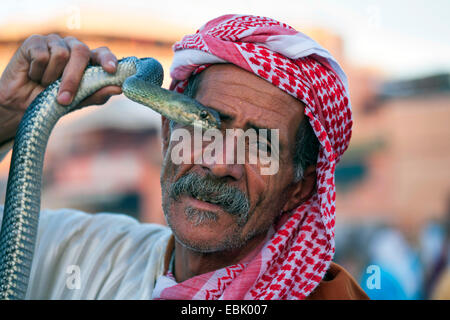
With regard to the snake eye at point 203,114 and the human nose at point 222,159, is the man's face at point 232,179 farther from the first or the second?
the snake eye at point 203,114

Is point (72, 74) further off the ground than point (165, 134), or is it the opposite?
point (72, 74)

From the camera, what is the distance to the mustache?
2645mm

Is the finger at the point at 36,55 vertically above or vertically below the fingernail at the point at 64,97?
above

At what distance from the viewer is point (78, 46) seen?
2961 mm

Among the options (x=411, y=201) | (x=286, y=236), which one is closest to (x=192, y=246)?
(x=286, y=236)

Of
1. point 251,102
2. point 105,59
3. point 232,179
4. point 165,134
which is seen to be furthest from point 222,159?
point 105,59

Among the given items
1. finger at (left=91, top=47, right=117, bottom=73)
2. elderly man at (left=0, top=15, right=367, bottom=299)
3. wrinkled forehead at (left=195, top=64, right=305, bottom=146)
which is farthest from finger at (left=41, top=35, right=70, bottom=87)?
wrinkled forehead at (left=195, top=64, right=305, bottom=146)

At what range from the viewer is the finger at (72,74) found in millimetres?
2879

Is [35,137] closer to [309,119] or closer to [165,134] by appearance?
[165,134]

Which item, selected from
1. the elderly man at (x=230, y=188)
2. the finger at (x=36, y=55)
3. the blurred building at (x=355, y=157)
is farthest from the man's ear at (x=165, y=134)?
the blurred building at (x=355, y=157)

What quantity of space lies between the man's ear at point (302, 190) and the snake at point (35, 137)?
62 cm

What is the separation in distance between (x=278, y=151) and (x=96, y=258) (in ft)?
3.83

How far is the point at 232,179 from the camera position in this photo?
2.70 meters

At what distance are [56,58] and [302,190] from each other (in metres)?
1.49
